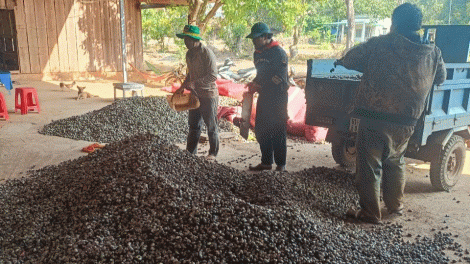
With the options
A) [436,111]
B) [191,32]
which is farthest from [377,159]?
[191,32]

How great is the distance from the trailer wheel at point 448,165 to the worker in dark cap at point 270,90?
1.84 m

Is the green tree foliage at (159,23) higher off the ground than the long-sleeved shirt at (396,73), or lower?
higher

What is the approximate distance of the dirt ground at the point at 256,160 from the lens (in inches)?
170

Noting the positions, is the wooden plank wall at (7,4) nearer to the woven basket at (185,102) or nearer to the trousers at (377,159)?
the woven basket at (185,102)

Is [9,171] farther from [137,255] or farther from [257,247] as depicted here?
[257,247]

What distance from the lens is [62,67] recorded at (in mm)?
14711

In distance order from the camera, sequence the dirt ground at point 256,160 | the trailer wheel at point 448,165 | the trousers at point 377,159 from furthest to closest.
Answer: the trailer wheel at point 448,165, the dirt ground at point 256,160, the trousers at point 377,159

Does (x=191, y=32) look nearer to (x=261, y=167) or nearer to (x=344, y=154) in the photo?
(x=261, y=167)

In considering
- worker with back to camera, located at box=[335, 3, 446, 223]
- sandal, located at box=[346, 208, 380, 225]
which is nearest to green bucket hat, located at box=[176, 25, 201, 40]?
worker with back to camera, located at box=[335, 3, 446, 223]

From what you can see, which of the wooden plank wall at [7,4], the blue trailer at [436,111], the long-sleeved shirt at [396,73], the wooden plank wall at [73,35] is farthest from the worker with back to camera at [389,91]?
the wooden plank wall at [7,4]

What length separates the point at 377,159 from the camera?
4059 mm

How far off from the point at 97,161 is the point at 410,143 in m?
3.55

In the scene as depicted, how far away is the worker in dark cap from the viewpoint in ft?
16.9

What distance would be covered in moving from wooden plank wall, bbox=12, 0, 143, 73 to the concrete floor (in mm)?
4398
